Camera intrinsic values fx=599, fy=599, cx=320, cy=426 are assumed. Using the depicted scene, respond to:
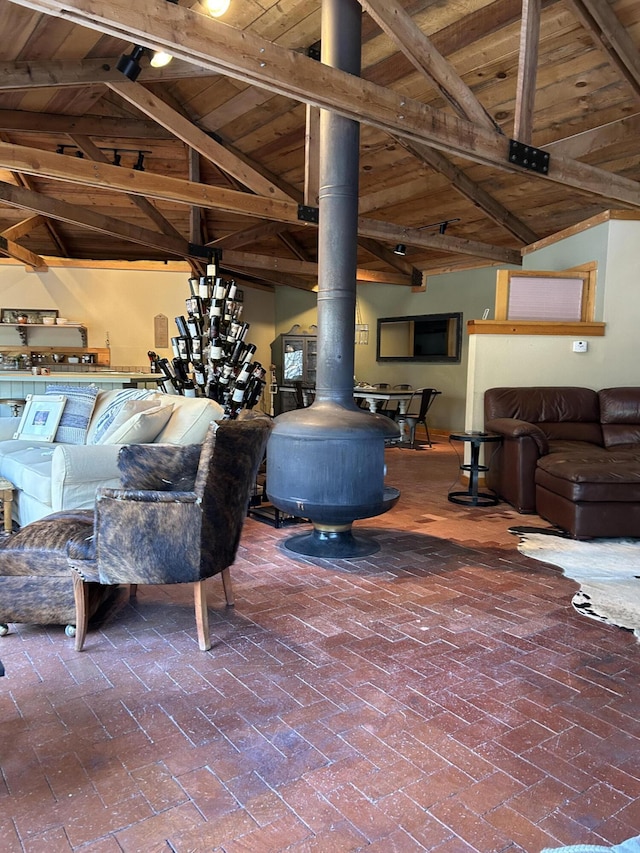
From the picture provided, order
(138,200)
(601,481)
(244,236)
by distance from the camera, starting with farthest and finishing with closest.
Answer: (244,236), (138,200), (601,481)

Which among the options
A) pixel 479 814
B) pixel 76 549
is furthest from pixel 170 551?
pixel 479 814

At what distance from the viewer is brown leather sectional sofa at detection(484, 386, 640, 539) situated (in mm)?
3994

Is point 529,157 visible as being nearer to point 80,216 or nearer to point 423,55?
point 423,55

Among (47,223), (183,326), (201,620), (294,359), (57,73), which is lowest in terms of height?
(201,620)

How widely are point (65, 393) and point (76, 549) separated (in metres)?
2.59

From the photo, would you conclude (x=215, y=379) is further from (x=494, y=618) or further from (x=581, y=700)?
(x=581, y=700)

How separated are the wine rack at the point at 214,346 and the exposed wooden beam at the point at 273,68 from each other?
2234mm

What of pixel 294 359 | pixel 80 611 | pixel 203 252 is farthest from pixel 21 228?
pixel 80 611

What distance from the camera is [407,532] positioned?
423cm

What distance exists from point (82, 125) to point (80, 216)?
3.16 feet

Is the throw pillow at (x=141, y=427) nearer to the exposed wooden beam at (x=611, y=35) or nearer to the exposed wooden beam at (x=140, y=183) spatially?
the exposed wooden beam at (x=140, y=183)

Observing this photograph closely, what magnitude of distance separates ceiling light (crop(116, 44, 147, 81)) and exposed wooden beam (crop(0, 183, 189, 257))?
1.79 metres

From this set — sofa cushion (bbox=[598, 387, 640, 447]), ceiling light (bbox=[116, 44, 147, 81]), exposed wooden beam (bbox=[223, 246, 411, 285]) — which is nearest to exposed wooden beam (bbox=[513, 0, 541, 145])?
sofa cushion (bbox=[598, 387, 640, 447])

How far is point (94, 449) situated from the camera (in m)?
3.24
